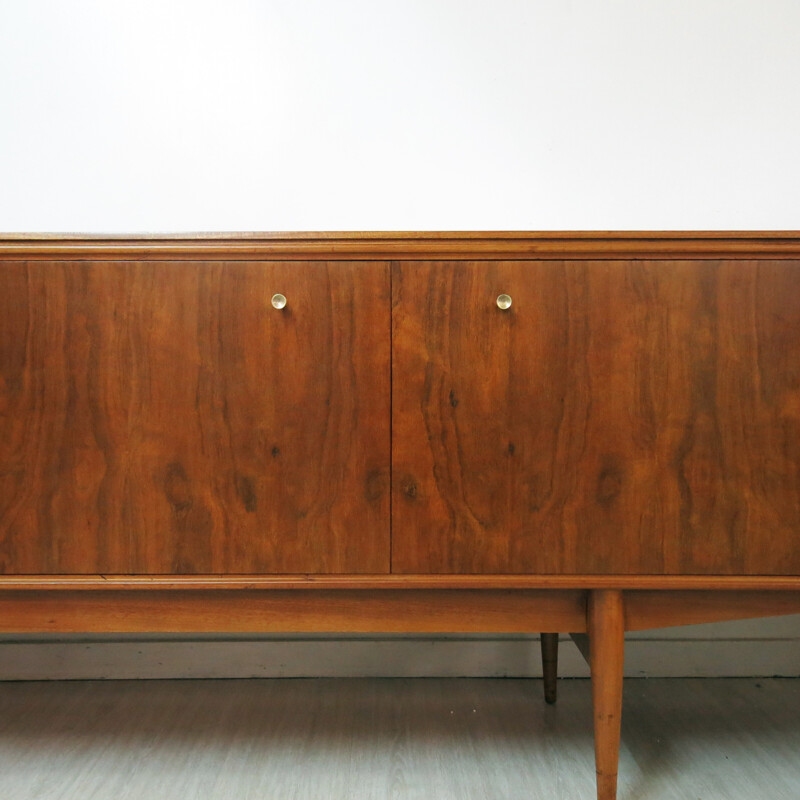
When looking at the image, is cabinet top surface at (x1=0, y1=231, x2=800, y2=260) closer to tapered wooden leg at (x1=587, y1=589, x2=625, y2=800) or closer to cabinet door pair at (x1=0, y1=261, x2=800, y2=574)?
cabinet door pair at (x1=0, y1=261, x2=800, y2=574)

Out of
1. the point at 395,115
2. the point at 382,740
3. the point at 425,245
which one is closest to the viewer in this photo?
the point at 425,245

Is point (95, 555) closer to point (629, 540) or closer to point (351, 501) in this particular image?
point (351, 501)

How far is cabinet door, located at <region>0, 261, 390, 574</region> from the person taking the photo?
Result: 74 cm

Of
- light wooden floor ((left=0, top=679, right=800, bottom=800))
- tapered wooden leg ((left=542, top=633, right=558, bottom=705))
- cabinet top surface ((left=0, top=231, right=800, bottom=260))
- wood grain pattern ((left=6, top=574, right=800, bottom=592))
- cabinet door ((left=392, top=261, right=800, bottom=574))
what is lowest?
light wooden floor ((left=0, top=679, right=800, bottom=800))

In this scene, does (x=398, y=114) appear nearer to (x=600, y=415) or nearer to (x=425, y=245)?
(x=425, y=245)

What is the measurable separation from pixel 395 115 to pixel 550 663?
1.10 metres

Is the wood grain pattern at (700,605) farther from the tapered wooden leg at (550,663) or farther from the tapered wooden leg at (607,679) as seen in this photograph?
the tapered wooden leg at (550,663)

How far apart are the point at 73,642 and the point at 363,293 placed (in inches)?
39.4

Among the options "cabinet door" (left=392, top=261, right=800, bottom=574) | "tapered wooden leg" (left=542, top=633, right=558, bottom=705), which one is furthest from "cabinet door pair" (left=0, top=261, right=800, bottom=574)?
"tapered wooden leg" (left=542, top=633, right=558, bottom=705)

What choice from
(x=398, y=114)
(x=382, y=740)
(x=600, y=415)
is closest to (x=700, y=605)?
(x=600, y=415)

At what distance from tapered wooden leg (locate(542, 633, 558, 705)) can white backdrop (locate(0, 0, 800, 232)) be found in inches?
31.3

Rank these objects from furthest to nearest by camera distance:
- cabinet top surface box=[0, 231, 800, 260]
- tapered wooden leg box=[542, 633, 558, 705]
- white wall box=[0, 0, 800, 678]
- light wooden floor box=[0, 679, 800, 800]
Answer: white wall box=[0, 0, 800, 678] → tapered wooden leg box=[542, 633, 558, 705] → light wooden floor box=[0, 679, 800, 800] → cabinet top surface box=[0, 231, 800, 260]

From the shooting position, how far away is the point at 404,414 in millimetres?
747

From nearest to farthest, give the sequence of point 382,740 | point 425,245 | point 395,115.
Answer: point 425,245, point 382,740, point 395,115
